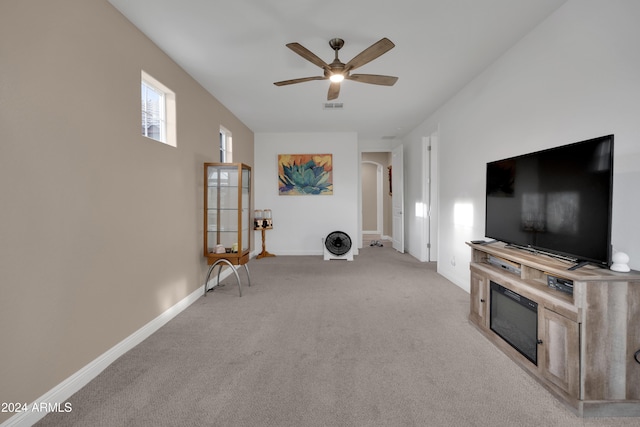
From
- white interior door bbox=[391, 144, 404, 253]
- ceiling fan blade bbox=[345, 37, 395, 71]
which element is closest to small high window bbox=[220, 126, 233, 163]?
ceiling fan blade bbox=[345, 37, 395, 71]

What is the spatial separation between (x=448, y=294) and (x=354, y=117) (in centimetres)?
334

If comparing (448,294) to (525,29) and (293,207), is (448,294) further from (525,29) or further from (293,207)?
(293,207)

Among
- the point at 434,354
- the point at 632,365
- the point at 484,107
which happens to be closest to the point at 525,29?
the point at 484,107

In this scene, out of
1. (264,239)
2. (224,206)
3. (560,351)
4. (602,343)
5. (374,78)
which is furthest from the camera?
(264,239)

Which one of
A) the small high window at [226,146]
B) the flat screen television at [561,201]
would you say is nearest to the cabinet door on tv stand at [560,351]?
the flat screen television at [561,201]

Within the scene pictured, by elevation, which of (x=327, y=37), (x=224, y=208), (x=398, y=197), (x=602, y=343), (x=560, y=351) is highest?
Answer: (x=327, y=37)

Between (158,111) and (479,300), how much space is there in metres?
3.58

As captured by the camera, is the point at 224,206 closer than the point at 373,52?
No

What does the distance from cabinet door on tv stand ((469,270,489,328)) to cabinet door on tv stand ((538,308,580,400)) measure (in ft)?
2.12

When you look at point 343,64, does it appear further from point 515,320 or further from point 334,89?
point 515,320

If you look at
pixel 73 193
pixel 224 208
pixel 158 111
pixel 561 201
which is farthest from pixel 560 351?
pixel 158 111

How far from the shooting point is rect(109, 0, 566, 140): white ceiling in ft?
7.58

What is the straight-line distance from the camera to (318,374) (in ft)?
6.71

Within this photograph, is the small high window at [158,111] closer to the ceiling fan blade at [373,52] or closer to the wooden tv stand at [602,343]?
the ceiling fan blade at [373,52]
